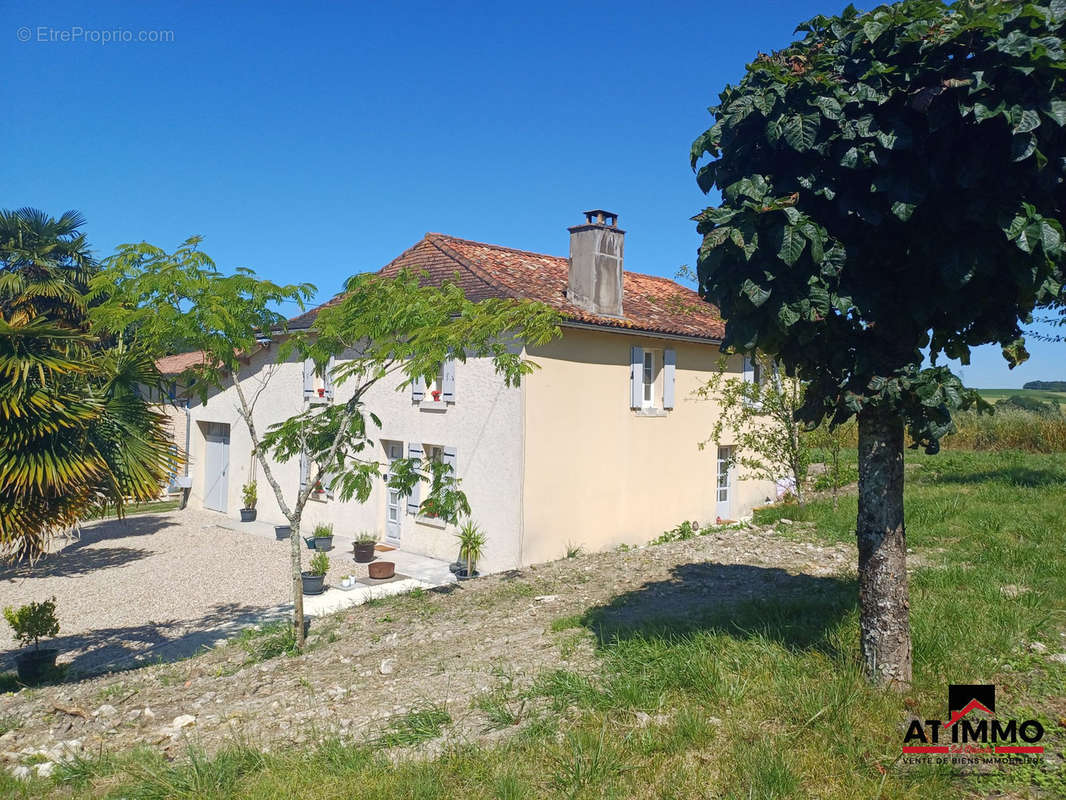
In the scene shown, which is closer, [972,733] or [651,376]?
[972,733]

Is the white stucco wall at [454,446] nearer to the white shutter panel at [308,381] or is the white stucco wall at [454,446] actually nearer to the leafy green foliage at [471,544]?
the leafy green foliage at [471,544]

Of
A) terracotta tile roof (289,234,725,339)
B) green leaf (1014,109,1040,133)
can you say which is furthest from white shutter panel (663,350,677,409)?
green leaf (1014,109,1040,133)

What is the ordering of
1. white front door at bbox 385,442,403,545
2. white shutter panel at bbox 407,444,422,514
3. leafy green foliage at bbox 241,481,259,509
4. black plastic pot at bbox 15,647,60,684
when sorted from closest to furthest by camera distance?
black plastic pot at bbox 15,647,60,684 < white shutter panel at bbox 407,444,422,514 < white front door at bbox 385,442,403,545 < leafy green foliage at bbox 241,481,259,509

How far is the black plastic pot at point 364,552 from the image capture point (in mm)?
14133

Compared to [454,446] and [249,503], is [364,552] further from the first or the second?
[249,503]

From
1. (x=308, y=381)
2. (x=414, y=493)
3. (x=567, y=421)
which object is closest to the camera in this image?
(x=567, y=421)

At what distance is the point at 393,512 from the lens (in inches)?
603

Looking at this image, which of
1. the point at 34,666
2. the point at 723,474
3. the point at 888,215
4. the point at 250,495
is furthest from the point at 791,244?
the point at 250,495

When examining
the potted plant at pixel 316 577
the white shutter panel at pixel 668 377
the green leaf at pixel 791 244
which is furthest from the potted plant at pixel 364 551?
the green leaf at pixel 791 244

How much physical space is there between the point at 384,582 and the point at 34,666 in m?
5.27

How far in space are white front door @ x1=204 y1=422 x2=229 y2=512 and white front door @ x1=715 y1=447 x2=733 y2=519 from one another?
13.1 meters

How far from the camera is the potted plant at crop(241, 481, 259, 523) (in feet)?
61.5

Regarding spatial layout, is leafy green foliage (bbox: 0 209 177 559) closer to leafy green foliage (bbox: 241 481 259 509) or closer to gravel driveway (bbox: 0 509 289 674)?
gravel driveway (bbox: 0 509 289 674)

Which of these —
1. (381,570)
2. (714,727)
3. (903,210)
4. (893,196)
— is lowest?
(381,570)
